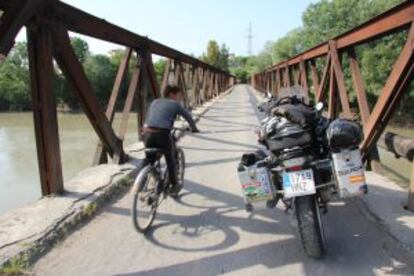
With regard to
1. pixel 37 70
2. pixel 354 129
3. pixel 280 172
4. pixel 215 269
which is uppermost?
pixel 37 70

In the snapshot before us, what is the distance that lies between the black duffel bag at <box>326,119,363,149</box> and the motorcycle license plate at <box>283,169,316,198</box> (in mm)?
283

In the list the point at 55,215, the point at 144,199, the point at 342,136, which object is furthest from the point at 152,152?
the point at 342,136

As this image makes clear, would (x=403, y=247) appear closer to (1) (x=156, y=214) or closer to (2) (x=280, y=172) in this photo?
(2) (x=280, y=172)

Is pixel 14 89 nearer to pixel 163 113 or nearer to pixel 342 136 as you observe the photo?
pixel 163 113

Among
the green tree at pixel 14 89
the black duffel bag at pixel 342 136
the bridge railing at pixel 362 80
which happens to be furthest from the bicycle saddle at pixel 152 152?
the green tree at pixel 14 89

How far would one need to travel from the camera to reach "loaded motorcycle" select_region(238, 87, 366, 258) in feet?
11.5

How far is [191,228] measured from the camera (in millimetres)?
4430


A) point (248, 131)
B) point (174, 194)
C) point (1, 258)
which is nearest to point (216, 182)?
point (174, 194)

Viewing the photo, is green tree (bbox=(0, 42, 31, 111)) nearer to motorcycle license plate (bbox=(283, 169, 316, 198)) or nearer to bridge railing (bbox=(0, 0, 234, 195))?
bridge railing (bbox=(0, 0, 234, 195))

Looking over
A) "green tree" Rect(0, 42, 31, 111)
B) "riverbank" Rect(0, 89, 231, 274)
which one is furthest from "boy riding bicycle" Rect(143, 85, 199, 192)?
"green tree" Rect(0, 42, 31, 111)

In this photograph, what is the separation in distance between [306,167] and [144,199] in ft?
5.27

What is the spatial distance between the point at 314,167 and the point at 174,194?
2057 millimetres

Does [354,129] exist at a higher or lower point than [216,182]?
higher

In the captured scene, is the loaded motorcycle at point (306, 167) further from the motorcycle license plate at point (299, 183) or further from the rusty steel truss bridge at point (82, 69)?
the rusty steel truss bridge at point (82, 69)
